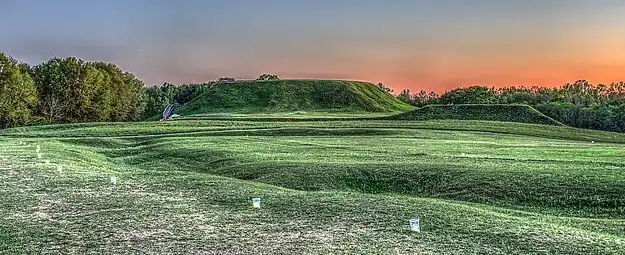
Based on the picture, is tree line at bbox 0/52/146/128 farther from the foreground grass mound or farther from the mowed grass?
the mowed grass

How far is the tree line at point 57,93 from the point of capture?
82.1 m

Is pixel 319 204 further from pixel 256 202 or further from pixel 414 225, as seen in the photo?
pixel 414 225

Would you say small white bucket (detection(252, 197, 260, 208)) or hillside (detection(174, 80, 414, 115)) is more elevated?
hillside (detection(174, 80, 414, 115))

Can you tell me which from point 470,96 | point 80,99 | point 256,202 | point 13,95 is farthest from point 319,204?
point 470,96

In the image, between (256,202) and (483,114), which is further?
(483,114)

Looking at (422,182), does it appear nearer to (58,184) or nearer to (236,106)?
(58,184)

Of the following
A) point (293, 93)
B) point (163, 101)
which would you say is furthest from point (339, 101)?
point (163, 101)

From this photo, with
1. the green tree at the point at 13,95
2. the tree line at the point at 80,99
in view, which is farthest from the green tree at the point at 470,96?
the green tree at the point at 13,95

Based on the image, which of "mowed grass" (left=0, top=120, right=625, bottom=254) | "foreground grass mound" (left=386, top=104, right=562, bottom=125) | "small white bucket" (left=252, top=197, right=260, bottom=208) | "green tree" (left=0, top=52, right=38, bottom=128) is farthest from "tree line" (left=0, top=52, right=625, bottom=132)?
"small white bucket" (left=252, top=197, right=260, bottom=208)

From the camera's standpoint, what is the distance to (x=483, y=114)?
7875 cm

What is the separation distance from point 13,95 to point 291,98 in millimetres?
74097

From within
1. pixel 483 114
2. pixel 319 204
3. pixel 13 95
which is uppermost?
pixel 13 95

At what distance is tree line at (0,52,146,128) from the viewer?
8206cm

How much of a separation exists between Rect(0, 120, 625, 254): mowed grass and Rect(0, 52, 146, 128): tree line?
5837 centimetres
